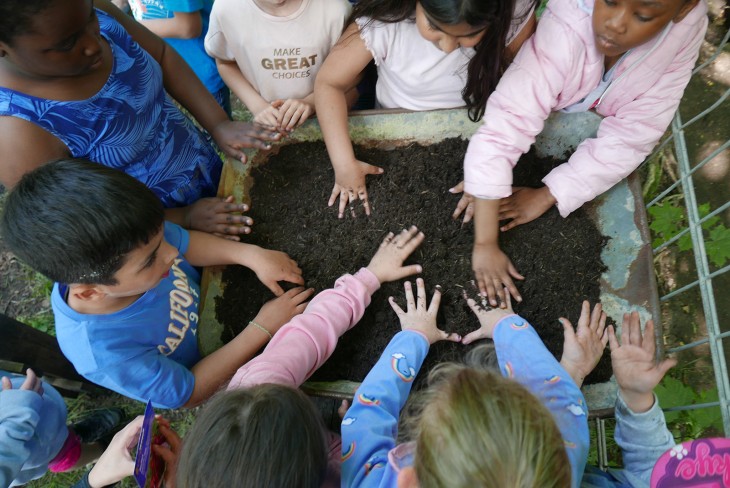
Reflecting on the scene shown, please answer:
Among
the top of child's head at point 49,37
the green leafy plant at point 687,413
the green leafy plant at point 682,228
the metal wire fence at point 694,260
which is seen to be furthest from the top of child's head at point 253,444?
the green leafy plant at point 682,228

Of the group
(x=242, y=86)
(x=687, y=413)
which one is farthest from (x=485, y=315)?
(x=242, y=86)

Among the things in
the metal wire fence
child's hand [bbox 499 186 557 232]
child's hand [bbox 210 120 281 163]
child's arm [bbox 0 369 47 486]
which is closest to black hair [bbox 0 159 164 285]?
child's arm [bbox 0 369 47 486]

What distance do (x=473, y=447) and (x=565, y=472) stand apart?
0.17 metres

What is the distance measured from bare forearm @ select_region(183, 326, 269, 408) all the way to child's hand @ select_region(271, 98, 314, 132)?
0.75 meters

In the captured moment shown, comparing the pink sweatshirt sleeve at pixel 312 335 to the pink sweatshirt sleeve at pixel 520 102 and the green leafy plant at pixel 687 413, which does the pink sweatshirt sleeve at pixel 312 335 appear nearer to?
the pink sweatshirt sleeve at pixel 520 102

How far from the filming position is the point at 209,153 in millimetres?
1803

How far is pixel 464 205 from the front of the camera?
1585 mm

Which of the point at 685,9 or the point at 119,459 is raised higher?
the point at 685,9

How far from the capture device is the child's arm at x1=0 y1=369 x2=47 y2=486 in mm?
1265

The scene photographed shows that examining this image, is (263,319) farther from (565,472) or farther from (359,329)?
(565,472)

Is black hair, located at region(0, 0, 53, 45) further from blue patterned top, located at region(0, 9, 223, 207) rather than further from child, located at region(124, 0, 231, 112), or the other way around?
child, located at region(124, 0, 231, 112)

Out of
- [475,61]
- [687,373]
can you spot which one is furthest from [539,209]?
[687,373]

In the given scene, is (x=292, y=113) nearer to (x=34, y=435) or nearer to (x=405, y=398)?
(x=405, y=398)

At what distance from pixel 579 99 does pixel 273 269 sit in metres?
1.11
